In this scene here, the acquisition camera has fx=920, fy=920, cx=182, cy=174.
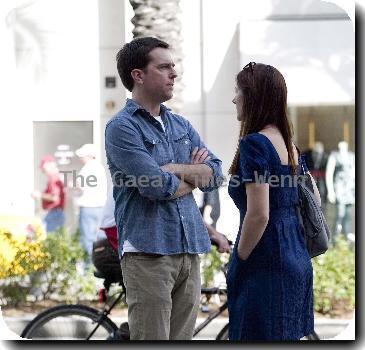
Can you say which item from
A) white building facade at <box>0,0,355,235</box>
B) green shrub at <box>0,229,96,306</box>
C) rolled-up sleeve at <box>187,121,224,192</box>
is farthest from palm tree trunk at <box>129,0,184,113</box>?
rolled-up sleeve at <box>187,121,224,192</box>

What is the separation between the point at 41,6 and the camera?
11.2 meters

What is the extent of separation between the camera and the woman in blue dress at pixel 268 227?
3.61 meters

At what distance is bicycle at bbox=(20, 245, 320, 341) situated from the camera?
5.28m

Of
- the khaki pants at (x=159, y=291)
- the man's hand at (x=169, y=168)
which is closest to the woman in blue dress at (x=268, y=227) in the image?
the khaki pants at (x=159, y=291)

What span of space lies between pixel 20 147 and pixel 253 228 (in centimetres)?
762

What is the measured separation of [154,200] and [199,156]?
368mm

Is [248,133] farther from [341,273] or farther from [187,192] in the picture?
[341,273]

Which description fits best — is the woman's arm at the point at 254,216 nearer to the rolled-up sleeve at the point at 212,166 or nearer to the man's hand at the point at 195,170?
the man's hand at the point at 195,170

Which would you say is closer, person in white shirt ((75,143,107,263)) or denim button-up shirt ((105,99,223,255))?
denim button-up shirt ((105,99,223,255))

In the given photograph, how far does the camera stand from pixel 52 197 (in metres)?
9.70

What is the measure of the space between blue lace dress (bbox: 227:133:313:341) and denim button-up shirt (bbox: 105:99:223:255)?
1.00 feet

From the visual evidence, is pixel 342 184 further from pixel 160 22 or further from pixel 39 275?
pixel 39 275

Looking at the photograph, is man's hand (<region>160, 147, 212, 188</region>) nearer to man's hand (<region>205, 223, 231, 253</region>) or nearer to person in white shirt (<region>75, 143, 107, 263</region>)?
man's hand (<region>205, 223, 231, 253</region>)

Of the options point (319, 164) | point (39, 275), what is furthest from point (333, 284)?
point (319, 164)
